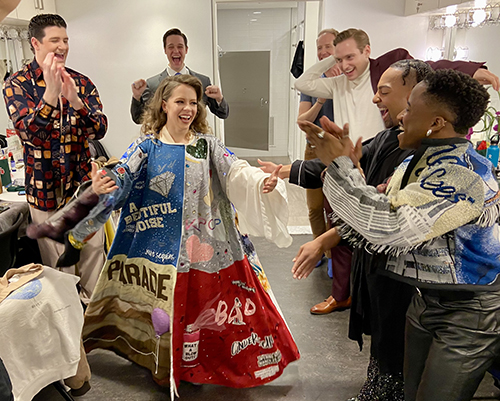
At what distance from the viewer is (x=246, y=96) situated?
7.55 metres

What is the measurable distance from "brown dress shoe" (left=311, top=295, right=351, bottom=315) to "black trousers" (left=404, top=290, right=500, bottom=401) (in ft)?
4.89

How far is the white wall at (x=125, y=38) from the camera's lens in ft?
16.6

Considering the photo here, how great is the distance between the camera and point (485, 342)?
1289mm

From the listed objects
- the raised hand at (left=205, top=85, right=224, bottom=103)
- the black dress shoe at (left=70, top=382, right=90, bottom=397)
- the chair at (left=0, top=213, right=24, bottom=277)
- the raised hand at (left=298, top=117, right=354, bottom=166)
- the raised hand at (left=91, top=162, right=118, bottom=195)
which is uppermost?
the raised hand at (left=205, top=85, right=224, bottom=103)

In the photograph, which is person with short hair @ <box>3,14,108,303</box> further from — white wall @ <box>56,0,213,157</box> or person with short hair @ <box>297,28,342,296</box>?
white wall @ <box>56,0,213,157</box>

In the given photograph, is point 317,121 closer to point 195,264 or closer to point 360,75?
point 360,75

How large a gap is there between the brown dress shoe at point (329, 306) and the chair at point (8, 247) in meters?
1.78

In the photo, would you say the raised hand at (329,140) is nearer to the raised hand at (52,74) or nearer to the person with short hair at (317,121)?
the raised hand at (52,74)

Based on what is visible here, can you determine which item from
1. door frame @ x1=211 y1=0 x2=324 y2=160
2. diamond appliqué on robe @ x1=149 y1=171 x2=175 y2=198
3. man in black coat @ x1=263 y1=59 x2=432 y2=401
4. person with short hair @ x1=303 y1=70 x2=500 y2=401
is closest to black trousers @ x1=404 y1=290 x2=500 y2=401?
person with short hair @ x1=303 y1=70 x2=500 y2=401

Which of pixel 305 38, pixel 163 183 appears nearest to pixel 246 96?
pixel 305 38

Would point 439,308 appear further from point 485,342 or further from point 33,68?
point 33,68

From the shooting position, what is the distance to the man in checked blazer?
306 cm

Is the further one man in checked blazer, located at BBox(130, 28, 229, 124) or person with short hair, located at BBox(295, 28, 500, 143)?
man in checked blazer, located at BBox(130, 28, 229, 124)

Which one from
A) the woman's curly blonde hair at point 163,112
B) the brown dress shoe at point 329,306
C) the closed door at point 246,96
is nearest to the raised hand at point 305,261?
the woman's curly blonde hair at point 163,112
